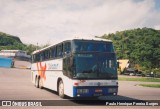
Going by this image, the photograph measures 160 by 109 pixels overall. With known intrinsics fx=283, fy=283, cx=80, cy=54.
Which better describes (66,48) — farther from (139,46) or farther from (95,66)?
(139,46)

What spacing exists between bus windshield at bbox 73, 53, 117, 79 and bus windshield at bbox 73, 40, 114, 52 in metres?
0.28

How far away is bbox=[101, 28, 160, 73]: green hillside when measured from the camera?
7138cm

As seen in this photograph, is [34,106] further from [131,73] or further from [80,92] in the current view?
[131,73]

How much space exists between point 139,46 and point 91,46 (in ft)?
207

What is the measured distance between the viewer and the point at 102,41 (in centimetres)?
1466

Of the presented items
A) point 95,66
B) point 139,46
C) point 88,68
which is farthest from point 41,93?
point 139,46

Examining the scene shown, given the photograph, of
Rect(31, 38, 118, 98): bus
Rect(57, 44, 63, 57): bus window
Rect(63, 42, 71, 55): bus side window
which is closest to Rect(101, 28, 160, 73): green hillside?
Rect(57, 44, 63, 57): bus window

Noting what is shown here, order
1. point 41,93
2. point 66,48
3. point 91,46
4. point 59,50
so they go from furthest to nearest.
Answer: point 41,93
point 59,50
point 66,48
point 91,46

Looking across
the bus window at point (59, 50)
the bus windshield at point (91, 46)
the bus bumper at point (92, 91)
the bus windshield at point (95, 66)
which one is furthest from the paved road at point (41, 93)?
the bus windshield at point (91, 46)

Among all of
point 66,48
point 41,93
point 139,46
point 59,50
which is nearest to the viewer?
point 66,48

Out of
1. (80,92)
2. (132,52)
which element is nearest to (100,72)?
(80,92)

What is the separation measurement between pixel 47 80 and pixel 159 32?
71813 mm

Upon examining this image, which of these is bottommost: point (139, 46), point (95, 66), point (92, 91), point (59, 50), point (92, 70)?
point (92, 91)

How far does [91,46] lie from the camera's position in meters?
14.4
